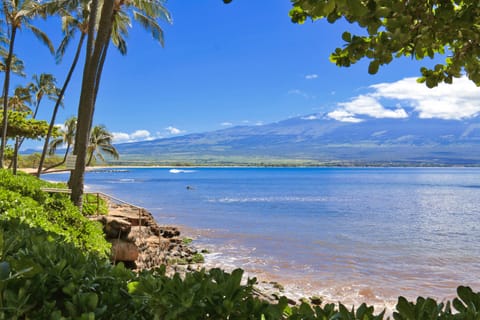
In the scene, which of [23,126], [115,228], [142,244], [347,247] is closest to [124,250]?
[115,228]

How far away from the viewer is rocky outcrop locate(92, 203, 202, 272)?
33.4 ft

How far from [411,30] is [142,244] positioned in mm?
10453

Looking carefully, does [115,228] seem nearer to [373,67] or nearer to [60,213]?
[60,213]

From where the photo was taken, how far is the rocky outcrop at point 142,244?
33.4 ft

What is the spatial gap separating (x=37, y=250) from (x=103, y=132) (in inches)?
1813

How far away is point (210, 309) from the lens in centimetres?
167

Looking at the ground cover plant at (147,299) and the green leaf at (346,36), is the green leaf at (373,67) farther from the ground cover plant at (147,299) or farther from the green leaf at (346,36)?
the ground cover plant at (147,299)

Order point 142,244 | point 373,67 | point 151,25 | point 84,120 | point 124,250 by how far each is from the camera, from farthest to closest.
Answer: point 151,25, point 142,244, point 84,120, point 124,250, point 373,67

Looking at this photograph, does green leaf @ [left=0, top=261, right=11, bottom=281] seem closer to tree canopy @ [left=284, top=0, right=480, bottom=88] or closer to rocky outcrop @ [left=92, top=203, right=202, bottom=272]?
tree canopy @ [left=284, top=0, right=480, bottom=88]

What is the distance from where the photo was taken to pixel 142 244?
11.7m

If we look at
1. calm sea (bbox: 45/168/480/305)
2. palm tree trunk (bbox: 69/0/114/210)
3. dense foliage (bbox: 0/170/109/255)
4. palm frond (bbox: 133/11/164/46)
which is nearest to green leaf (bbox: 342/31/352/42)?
dense foliage (bbox: 0/170/109/255)

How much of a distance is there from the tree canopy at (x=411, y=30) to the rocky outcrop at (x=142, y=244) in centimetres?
533

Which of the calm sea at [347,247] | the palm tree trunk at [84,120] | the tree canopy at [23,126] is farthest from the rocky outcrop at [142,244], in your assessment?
the tree canopy at [23,126]

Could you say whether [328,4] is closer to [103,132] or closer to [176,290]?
[176,290]
